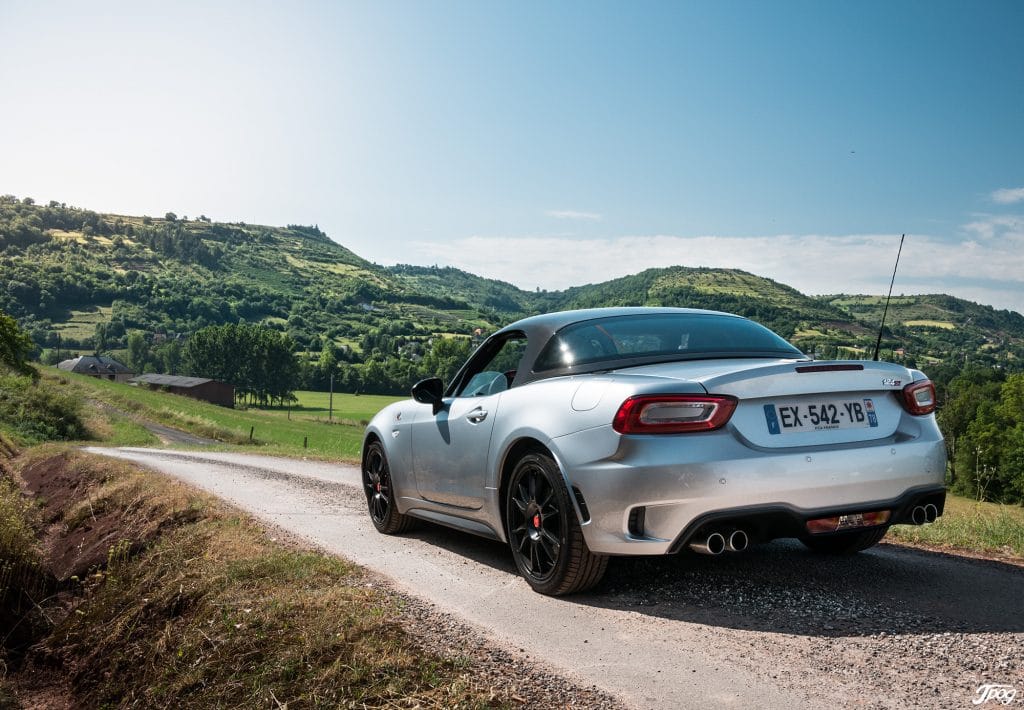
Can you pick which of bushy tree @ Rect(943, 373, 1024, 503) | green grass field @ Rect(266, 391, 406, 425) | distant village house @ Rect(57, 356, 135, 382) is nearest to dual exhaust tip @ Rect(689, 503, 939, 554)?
bushy tree @ Rect(943, 373, 1024, 503)

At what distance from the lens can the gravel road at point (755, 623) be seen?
3.36 m

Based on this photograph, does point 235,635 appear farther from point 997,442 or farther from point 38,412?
point 997,442

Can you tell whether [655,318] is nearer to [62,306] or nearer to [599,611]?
[599,611]

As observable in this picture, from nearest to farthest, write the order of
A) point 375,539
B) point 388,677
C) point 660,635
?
1. point 388,677
2. point 660,635
3. point 375,539

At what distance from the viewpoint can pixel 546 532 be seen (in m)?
4.73

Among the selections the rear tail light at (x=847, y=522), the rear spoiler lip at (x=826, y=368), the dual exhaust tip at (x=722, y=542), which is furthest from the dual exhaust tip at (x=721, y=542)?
the rear spoiler lip at (x=826, y=368)

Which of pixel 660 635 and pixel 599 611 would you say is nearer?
pixel 660 635

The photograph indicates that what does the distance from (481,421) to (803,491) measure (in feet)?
6.91

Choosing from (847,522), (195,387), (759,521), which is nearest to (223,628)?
(759,521)

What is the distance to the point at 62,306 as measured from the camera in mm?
162250

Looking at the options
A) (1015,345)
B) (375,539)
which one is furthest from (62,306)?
(375,539)

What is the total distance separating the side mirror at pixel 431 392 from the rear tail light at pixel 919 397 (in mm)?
3070

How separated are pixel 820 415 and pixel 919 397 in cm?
72

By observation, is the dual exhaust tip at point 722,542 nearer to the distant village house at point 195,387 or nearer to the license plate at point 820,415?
the license plate at point 820,415
